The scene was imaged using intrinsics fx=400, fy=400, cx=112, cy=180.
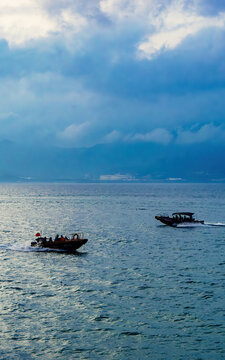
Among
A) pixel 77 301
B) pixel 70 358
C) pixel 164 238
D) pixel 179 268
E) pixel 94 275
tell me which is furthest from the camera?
pixel 164 238

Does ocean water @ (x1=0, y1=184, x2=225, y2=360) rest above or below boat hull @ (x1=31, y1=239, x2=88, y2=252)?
below

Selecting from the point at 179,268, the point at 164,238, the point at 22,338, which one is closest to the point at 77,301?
the point at 22,338

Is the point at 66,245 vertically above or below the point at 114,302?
above

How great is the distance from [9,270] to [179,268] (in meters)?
20.6

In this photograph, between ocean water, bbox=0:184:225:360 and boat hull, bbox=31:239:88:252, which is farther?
boat hull, bbox=31:239:88:252

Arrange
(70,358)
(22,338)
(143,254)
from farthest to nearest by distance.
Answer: (143,254)
(22,338)
(70,358)

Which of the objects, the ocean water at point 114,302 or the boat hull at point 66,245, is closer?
the ocean water at point 114,302

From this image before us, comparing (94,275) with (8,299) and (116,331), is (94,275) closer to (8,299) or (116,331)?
(8,299)

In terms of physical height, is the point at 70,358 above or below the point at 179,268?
below

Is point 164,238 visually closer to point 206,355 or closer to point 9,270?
point 9,270

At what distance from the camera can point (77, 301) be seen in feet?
118

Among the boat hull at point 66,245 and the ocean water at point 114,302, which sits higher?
the boat hull at point 66,245

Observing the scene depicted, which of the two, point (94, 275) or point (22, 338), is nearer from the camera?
point (22, 338)

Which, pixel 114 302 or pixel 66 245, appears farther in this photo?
pixel 66 245
